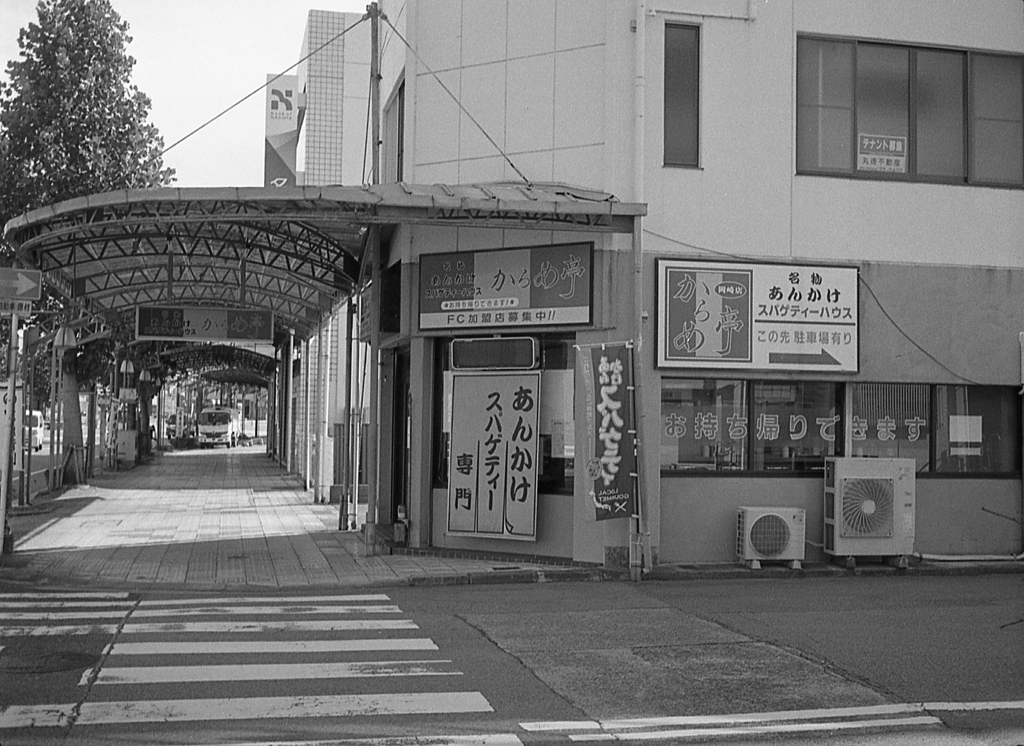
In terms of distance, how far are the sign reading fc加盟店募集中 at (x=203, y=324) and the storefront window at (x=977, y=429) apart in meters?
11.8

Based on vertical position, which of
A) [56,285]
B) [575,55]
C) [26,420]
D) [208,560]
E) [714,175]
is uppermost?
[575,55]

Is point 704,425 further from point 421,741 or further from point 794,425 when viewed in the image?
point 421,741

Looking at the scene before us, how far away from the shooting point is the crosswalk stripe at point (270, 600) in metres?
12.0

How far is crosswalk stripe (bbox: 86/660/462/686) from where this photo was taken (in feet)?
27.4

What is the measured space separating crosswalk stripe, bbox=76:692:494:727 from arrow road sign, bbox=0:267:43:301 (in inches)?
335

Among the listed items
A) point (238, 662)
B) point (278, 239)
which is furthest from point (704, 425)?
point (238, 662)

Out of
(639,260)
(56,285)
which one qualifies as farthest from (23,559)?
(639,260)

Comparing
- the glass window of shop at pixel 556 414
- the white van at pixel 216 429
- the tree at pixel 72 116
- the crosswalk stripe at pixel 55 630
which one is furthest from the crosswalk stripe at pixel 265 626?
the white van at pixel 216 429

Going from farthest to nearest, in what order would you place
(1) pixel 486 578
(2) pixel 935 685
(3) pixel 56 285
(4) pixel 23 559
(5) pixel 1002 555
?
(3) pixel 56 285 → (5) pixel 1002 555 → (4) pixel 23 559 → (1) pixel 486 578 → (2) pixel 935 685

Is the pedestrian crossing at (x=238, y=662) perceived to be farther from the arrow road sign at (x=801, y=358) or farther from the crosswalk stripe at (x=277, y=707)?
the arrow road sign at (x=801, y=358)

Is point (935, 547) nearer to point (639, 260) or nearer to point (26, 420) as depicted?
point (639, 260)

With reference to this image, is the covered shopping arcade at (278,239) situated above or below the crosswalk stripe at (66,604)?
above

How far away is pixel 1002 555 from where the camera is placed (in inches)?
637

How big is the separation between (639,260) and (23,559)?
Result: 9.07m
